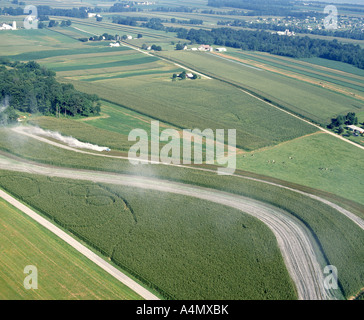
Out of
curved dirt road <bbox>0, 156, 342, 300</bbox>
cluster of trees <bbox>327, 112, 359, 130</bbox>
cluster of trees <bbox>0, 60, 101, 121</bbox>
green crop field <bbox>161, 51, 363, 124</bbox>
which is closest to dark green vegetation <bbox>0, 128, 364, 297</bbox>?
curved dirt road <bbox>0, 156, 342, 300</bbox>

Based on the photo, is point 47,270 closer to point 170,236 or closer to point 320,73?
point 170,236

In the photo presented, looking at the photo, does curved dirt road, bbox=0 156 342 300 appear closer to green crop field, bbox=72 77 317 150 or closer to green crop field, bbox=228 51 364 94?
green crop field, bbox=72 77 317 150

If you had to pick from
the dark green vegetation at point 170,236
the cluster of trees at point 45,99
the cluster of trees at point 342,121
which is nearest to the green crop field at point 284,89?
the cluster of trees at point 342,121

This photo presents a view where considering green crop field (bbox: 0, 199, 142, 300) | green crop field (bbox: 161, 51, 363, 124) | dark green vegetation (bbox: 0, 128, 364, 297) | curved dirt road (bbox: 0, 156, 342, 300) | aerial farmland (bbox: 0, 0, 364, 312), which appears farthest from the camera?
green crop field (bbox: 161, 51, 363, 124)
